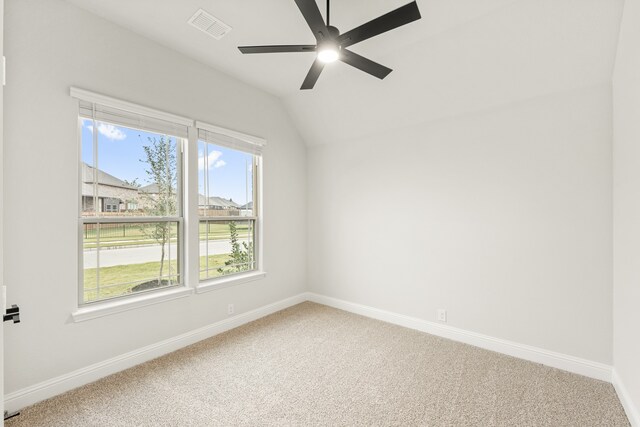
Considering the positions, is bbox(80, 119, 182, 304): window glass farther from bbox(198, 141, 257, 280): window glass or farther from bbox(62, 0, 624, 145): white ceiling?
bbox(62, 0, 624, 145): white ceiling

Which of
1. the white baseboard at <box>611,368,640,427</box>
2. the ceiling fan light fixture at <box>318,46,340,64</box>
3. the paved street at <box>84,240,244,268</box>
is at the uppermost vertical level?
the ceiling fan light fixture at <box>318,46,340,64</box>

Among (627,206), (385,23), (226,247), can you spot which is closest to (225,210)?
(226,247)

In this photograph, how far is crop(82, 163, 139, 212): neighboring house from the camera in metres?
2.60

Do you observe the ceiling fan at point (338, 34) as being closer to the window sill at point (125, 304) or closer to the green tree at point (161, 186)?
the green tree at point (161, 186)

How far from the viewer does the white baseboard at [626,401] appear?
2.00 m

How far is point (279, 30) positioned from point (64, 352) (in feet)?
10.2

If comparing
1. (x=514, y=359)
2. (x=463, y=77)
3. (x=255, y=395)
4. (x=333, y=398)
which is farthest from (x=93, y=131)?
(x=514, y=359)

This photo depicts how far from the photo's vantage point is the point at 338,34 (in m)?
2.16

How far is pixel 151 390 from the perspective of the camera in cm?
241

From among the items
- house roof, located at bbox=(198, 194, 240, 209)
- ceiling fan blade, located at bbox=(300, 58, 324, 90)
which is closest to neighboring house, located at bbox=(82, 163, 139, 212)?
house roof, located at bbox=(198, 194, 240, 209)

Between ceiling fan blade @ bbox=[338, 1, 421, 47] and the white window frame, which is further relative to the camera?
the white window frame

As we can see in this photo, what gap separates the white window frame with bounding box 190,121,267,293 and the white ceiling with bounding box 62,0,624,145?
678mm

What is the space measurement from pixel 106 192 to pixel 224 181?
1.20m

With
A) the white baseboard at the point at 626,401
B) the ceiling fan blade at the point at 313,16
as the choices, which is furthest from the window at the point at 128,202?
the white baseboard at the point at 626,401
